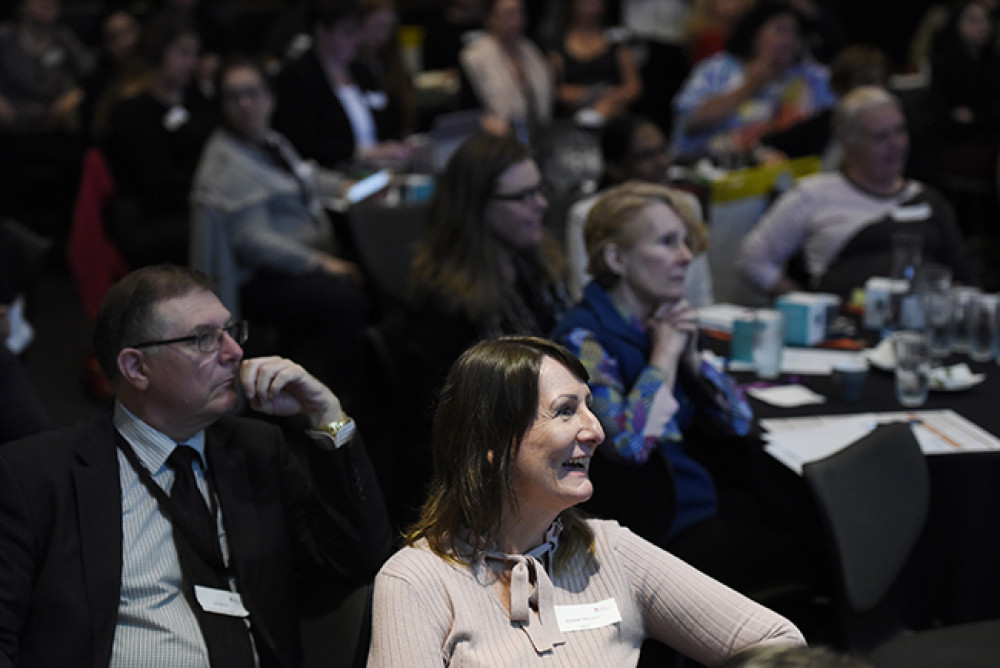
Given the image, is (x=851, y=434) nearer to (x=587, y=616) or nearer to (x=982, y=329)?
(x=982, y=329)

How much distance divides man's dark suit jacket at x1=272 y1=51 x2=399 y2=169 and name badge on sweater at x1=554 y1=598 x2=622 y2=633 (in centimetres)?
419

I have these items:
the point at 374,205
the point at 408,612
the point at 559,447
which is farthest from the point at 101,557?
the point at 374,205

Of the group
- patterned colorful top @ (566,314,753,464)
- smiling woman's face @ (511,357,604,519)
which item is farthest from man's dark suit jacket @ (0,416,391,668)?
patterned colorful top @ (566,314,753,464)

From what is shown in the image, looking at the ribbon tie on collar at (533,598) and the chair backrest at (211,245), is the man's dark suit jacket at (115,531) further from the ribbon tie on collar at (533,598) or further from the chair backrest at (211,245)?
the chair backrest at (211,245)

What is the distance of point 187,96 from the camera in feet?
18.0

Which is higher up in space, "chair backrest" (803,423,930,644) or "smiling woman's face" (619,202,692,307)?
"smiling woman's face" (619,202,692,307)

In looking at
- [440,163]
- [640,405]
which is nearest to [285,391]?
[640,405]

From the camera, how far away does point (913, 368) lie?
278 cm

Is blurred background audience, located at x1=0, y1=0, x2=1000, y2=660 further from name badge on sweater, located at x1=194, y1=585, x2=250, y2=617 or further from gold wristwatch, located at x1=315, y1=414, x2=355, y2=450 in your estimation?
name badge on sweater, located at x1=194, y1=585, x2=250, y2=617

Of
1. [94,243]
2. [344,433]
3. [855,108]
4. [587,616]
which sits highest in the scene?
[855,108]

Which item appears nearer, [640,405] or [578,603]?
[578,603]

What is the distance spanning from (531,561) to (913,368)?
156 centimetres

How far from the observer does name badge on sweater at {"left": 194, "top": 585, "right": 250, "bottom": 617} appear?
1.84 m

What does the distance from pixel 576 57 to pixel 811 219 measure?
3.22m
